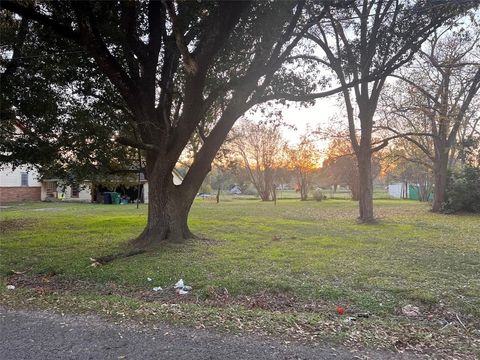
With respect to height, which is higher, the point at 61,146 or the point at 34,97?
the point at 34,97

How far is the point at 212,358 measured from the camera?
10.6 ft

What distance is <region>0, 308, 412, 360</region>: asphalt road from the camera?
330cm

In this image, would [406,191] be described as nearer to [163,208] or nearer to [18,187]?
[18,187]

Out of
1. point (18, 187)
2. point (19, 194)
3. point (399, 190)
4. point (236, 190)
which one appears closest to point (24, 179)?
point (18, 187)

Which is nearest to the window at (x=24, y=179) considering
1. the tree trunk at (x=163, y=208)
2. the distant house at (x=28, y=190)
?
the distant house at (x=28, y=190)

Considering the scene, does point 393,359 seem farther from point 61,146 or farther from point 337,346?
point 61,146

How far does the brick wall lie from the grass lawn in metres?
24.2

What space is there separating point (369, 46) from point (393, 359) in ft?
25.5

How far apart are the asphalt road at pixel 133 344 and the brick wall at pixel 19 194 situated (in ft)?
101

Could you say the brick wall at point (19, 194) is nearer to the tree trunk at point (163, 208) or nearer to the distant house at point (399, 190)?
the tree trunk at point (163, 208)

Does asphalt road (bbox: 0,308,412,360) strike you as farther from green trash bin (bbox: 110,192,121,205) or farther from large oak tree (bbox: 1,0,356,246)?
green trash bin (bbox: 110,192,121,205)

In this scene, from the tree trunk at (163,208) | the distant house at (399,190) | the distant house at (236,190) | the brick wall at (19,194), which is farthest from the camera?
the distant house at (236,190)

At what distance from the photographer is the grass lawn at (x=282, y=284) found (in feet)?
13.2

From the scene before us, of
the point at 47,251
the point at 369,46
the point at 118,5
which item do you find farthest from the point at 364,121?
the point at 47,251
